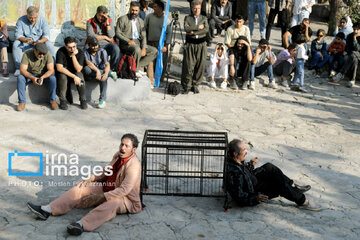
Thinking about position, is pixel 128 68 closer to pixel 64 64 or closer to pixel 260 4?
pixel 64 64

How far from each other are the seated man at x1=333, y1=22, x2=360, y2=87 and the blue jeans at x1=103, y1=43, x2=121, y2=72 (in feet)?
16.9

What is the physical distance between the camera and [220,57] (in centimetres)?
1113

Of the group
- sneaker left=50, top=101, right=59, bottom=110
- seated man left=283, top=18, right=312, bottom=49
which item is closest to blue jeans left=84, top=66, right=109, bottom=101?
sneaker left=50, top=101, right=59, bottom=110

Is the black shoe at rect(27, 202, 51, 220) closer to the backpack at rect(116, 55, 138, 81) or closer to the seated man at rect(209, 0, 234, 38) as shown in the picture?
the backpack at rect(116, 55, 138, 81)

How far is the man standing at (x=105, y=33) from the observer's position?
32.9 feet

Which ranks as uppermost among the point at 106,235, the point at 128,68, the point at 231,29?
the point at 231,29

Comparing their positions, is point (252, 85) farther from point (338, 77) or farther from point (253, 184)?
point (253, 184)

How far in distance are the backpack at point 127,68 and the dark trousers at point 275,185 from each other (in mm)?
4422

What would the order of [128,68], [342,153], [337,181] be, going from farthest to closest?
[128,68] < [342,153] < [337,181]

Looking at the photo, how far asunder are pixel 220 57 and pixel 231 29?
68 cm

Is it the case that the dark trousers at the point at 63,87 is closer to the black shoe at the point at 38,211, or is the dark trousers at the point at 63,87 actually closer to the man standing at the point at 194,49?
the man standing at the point at 194,49

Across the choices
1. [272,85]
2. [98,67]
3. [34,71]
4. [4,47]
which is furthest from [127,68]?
[272,85]

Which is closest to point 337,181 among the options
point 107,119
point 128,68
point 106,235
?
point 106,235

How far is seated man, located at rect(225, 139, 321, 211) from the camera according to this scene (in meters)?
5.89
